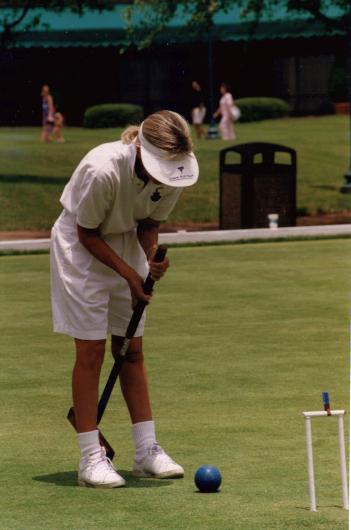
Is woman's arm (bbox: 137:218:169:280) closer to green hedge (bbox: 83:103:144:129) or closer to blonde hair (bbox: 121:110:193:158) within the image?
blonde hair (bbox: 121:110:193:158)

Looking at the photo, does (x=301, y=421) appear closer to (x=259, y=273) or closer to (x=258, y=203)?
(x=259, y=273)

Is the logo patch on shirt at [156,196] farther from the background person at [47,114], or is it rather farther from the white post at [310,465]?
the background person at [47,114]

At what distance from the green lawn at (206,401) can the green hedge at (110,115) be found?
1173 inches

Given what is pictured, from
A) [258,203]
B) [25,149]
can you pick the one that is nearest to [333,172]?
[25,149]

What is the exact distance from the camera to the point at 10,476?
6516 millimetres

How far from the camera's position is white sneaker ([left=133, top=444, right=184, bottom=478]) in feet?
21.2

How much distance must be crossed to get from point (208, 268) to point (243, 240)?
9.95 feet

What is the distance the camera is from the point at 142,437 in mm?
6641

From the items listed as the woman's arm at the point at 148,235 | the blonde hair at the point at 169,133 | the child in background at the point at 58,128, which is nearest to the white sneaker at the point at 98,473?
the woman's arm at the point at 148,235

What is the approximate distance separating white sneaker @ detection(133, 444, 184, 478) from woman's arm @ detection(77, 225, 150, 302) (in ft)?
2.18

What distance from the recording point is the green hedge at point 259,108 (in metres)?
47.4

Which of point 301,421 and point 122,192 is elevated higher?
point 122,192

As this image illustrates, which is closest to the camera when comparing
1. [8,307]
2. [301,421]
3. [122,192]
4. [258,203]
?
[122,192]

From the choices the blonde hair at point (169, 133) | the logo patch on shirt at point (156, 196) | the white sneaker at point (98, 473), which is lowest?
the white sneaker at point (98, 473)
